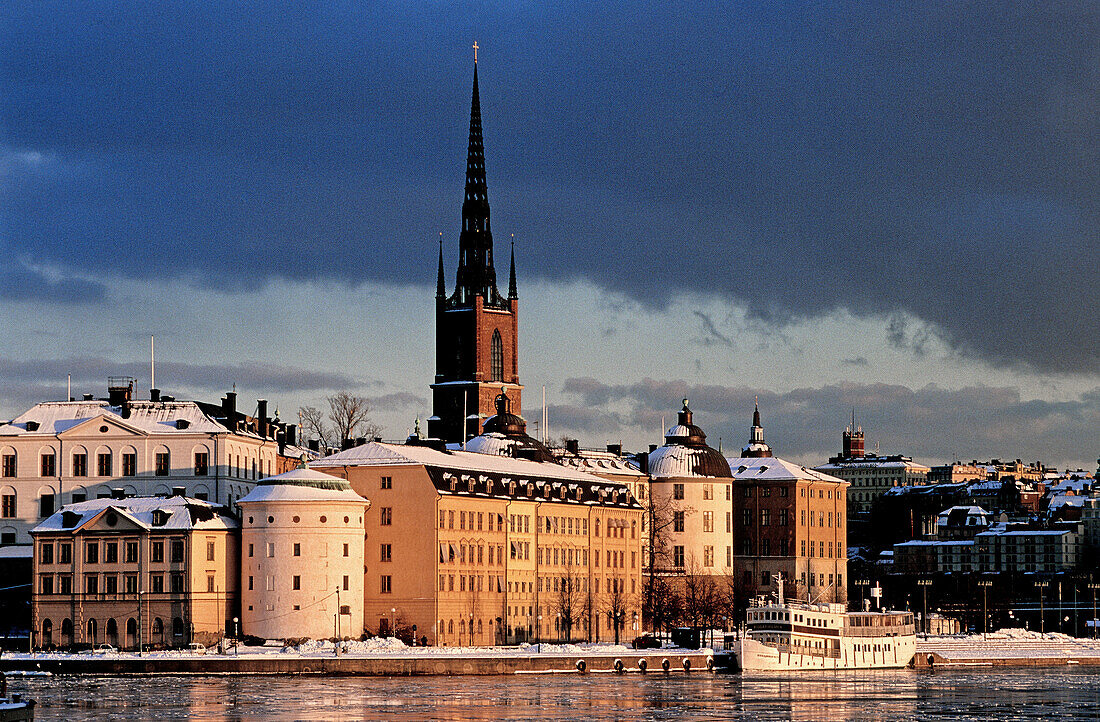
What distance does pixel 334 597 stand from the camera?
11969 cm

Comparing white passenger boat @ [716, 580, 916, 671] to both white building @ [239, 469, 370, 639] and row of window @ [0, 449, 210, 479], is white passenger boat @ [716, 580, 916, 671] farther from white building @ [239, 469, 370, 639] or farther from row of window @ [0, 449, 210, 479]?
row of window @ [0, 449, 210, 479]

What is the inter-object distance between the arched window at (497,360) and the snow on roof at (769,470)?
22642 millimetres

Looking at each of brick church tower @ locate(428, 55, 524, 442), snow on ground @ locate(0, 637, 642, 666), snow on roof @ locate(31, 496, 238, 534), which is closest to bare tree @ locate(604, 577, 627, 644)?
snow on ground @ locate(0, 637, 642, 666)

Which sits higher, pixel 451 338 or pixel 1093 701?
pixel 451 338

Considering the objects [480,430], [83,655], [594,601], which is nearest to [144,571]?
[83,655]

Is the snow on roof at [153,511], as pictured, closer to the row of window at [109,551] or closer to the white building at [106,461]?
the row of window at [109,551]

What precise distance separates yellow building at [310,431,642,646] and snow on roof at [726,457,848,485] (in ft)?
107

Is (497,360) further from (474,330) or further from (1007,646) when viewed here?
(1007,646)

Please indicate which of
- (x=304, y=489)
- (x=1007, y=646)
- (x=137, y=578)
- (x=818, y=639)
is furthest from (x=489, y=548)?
(x=1007, y=646)

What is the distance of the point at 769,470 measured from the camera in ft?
600

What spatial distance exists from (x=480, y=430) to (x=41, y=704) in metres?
99.0

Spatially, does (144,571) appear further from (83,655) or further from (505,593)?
(505,593)

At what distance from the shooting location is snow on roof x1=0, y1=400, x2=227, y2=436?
141 metres

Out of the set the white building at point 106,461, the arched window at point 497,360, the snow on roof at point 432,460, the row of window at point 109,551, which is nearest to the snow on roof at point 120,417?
the white building at point 106,461
